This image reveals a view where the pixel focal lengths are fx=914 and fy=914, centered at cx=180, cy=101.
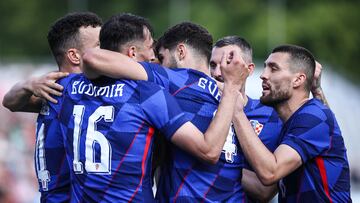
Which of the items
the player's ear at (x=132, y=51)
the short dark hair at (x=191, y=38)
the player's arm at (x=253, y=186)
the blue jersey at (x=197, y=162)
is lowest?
the player's arm at (x=253, y=186)

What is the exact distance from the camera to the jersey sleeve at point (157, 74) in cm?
655

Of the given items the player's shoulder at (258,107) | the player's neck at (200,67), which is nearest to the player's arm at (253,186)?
the player's shoulder at (258,107)

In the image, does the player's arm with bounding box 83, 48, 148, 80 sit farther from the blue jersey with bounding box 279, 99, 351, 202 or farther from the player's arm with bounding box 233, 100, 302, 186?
the blue jersey with bounding box 279, 99, 351, 202

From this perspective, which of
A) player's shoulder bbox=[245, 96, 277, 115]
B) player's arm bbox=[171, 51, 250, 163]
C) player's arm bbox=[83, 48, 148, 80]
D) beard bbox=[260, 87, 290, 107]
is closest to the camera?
player's arm bbox=[171, 51, 250, 163]

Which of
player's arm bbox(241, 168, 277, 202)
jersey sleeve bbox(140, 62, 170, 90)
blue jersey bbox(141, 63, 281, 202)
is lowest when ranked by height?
player's arm bbox(241, 168, 277, 202)

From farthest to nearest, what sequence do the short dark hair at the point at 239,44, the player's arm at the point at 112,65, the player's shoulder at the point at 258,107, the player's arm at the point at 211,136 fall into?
the short dark hair at the point at 239,44, the player's shoulder at the point at 258,107, the player's arm at the point at 112,65, the player's arm at the point at 211,136

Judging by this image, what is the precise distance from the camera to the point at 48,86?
23.2 ft

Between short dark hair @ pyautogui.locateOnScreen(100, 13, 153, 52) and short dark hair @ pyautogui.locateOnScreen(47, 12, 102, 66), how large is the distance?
679mm

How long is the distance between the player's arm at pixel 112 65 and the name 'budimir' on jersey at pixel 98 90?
0.09 m

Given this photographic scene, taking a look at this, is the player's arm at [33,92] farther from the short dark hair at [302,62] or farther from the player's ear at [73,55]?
the short dark hair at [302,62]

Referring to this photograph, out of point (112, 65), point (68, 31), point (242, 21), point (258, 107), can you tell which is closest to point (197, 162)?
point (112, 65)

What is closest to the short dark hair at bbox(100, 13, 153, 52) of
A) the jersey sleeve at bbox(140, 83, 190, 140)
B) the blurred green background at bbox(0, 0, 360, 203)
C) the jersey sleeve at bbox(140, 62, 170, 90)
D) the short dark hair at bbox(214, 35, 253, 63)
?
the jersey sleeve at bbox(140, 62, 170, 90)

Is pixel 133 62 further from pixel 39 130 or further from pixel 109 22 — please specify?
pixel 39 130

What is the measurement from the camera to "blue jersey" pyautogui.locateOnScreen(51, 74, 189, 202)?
21.0 feet
